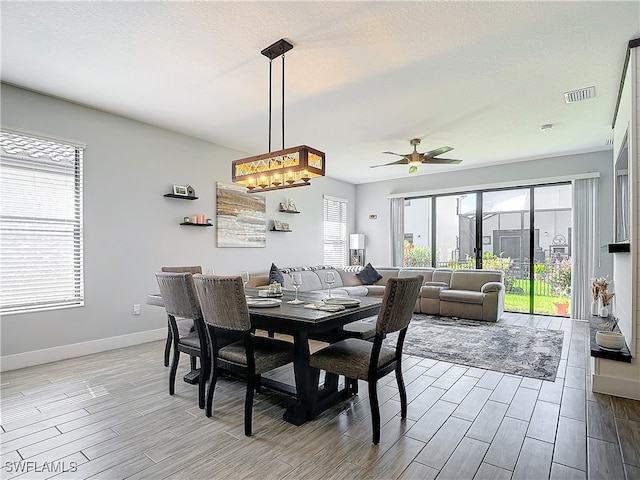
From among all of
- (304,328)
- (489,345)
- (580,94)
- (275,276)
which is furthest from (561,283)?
(304,328)

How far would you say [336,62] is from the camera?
9.86ft

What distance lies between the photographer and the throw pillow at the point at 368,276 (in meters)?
7.18

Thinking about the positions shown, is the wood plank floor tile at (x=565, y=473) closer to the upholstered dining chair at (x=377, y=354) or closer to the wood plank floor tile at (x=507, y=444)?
the wood plank floor tile at (x=507, y=444)

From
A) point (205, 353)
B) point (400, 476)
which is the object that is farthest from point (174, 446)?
point (400, 476)

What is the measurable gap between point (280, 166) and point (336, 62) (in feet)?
3.50

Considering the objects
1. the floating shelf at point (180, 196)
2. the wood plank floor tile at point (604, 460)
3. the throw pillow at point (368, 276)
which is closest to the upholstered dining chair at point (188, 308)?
the floating shelf at point (180, 196)

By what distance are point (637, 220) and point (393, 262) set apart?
5.37m

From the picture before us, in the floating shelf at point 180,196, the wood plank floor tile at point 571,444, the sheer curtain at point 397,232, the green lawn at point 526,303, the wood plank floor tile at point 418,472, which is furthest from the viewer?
the sheer curtain at point 397,232

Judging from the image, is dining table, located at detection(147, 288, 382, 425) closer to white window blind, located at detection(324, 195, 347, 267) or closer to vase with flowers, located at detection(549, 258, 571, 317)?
white window blind, located at detection(324, 195, 347, 267)

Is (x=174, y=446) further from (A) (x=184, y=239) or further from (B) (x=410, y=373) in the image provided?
(A) (x=184, y=239)

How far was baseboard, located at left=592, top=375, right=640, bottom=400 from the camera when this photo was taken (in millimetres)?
2738

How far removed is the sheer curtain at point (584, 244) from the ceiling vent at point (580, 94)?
107 inches

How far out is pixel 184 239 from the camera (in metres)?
4.90

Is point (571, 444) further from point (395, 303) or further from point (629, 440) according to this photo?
point (395, 303)
